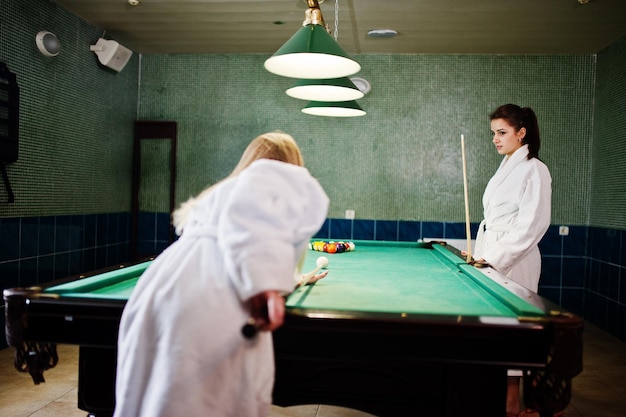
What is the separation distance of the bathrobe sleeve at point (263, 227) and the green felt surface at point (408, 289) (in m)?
0.31

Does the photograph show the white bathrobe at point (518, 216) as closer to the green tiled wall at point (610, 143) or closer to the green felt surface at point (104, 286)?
the green felt surface at point (104, 286)

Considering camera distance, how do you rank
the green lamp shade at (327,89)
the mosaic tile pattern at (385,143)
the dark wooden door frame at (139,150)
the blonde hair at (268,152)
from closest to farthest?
the blonde hair at (268,152) < the green lamp shade at (327,89) < the mosaic tile pattern at (385,143) < the dark wooden door frame at (139,150)

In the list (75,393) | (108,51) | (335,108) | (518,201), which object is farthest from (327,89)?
(108,51)

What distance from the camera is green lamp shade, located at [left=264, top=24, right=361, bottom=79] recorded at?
2.29m

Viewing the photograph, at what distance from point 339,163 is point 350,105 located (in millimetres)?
1883

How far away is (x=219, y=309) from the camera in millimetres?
1488

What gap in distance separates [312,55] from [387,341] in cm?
138

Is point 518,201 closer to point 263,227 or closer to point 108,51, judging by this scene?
point 263,227

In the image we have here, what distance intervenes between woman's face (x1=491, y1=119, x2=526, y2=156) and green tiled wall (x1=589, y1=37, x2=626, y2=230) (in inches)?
80.8

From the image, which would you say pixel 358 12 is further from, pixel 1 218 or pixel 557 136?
pixel 1 218

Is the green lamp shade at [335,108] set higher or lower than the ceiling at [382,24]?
lower

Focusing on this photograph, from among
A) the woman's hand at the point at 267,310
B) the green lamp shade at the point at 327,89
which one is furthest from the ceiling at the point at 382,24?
the woman's hand at the point at 267,310

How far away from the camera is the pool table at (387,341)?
5.08ft

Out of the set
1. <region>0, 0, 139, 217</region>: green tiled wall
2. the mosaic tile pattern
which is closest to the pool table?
<region>0, 0, 139, 217</region>: green tiled wall
